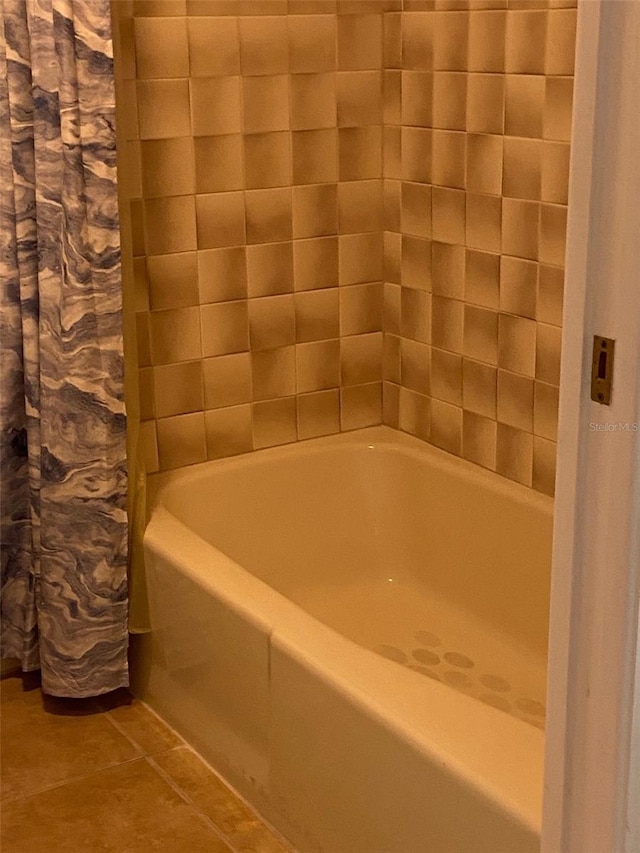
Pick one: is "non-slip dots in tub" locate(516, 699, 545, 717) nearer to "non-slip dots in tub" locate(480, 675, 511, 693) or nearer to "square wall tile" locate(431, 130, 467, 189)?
"non-slip dots in tub" locate(480, 675, 511, 693)

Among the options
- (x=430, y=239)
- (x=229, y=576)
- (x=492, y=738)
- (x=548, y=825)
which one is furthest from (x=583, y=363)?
(x=430, y=239)

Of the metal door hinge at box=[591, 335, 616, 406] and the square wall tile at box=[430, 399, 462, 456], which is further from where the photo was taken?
the square wall tile at box=[430, 399, 462, 456]

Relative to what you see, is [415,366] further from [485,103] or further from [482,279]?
[485,103]

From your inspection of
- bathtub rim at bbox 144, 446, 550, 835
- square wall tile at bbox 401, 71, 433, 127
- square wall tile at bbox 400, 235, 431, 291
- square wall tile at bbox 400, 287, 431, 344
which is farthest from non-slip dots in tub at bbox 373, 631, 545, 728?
square wall tile at bbox 401, 71, 433, 127

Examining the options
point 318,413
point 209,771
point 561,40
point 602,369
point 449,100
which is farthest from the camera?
point 318,413

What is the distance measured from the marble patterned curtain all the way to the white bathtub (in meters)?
0.12

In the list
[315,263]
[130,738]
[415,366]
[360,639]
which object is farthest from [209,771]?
[315,263]

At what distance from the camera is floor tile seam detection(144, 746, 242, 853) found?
203cm

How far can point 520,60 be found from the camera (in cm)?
224

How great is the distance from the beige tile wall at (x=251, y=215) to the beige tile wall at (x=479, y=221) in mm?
92

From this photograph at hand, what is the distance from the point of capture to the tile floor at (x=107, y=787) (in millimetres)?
2033

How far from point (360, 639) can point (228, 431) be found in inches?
22.5

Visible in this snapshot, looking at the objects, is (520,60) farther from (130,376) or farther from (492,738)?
(492,738)

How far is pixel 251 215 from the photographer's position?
2.55m
